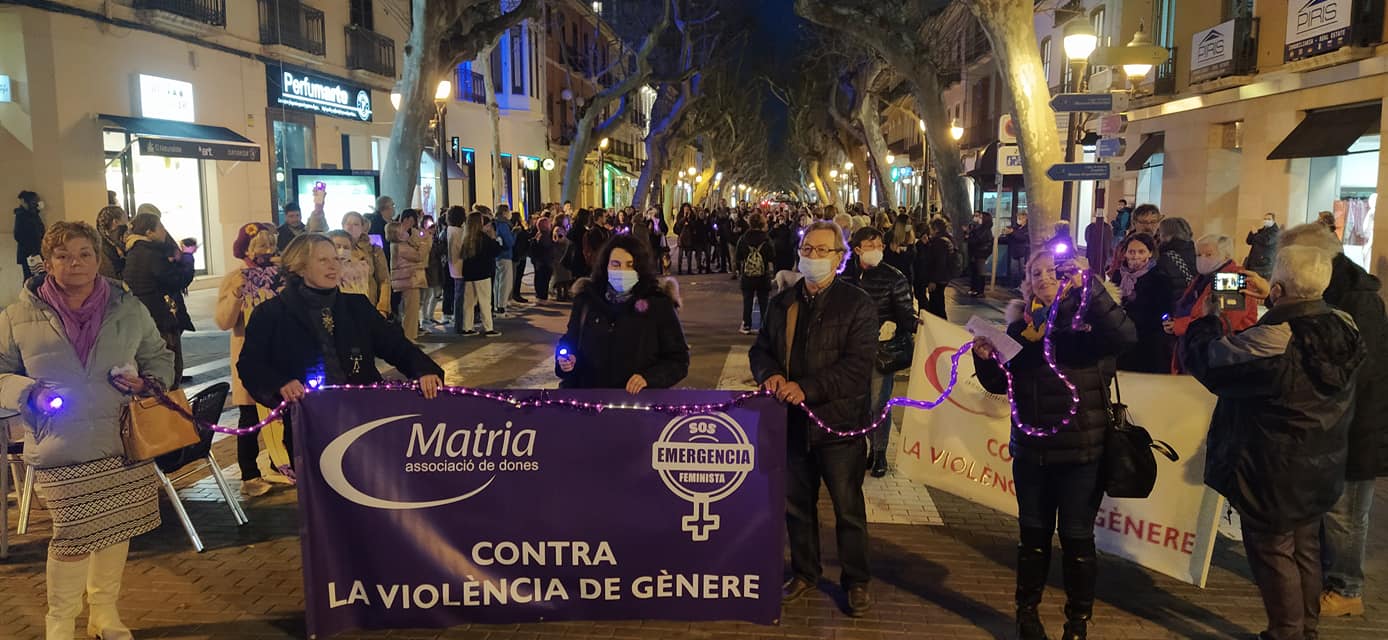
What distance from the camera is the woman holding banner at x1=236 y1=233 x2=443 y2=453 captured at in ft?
14.6

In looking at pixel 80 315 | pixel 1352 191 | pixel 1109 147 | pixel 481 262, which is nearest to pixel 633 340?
pixel 80 315

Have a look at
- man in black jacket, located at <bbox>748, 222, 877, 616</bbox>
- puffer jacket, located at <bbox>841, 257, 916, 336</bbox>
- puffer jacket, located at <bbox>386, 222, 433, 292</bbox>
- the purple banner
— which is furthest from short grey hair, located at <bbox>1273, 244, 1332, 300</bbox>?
puffer jacket, located at <bbox>386, 222, 433, 292</bbox>

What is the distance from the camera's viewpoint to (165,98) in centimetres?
1808

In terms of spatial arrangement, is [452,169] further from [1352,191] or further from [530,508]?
[530,508]

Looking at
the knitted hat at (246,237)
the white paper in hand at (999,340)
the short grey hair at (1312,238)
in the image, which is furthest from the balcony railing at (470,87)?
the short grey hair at (1312,238)

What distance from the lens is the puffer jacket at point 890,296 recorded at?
6.43 m

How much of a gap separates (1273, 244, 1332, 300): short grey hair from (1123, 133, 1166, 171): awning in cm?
1871

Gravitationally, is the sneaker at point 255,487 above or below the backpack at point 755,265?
below

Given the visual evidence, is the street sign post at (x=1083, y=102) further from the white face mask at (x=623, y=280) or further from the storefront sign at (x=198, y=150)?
the storefront sign at (x=198, y=150)

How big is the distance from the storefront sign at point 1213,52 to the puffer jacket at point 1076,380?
606 inches

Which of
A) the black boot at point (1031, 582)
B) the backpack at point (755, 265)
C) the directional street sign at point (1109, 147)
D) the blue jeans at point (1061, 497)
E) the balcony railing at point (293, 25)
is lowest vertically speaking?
the black boot at point (1031, 582)

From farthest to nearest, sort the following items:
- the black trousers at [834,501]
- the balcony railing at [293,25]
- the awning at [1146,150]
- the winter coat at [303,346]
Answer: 1. the balcony railing at [293,25]
2. the awning at [1146,150]
3. the winter coat at [303,346]
4. the black trousers at [834,501]

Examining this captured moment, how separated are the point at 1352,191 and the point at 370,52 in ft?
73.8

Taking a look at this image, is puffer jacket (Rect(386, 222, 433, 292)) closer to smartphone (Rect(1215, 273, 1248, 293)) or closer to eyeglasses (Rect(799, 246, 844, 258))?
eyeglasses (Rect(799, 246, 844, 258))
